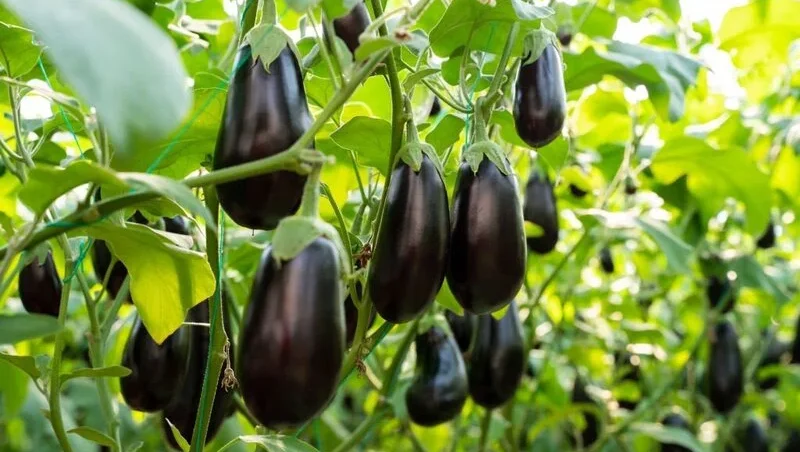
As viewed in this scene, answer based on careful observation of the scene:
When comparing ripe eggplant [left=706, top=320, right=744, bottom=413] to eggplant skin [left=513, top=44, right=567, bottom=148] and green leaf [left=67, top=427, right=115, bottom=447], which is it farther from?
green leaf [left=67, top=427, right=115, bottom=447]

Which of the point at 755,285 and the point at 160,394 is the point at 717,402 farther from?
the point at 160,394

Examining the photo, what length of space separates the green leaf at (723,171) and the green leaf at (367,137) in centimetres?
64

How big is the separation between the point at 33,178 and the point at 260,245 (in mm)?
513

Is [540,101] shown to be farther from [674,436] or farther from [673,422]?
[673,422]

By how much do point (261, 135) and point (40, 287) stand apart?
415 mm

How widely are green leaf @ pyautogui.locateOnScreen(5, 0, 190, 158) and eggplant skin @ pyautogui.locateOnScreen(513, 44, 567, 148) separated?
0.40 m

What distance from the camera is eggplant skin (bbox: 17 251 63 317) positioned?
2.64 feet

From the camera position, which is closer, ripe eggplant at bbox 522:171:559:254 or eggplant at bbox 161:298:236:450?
eggplant at bbox 161:298:236:450

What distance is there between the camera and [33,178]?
47 cm

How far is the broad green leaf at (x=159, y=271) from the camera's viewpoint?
551 millimetres

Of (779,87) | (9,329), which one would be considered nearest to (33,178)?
(9,329)

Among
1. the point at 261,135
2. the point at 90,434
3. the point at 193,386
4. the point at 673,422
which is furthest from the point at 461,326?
the point at 673,422

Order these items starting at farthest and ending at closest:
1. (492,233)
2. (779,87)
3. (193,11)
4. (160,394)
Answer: (779,87), (193,11), (160,394), (492,233)

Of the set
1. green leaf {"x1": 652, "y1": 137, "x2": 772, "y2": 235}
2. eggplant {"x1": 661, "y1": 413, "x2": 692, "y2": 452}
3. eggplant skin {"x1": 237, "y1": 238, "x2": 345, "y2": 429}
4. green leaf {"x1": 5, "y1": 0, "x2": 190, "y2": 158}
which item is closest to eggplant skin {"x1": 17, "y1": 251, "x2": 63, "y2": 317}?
eggplant skin {"x1": 237, "y1": 238, "x2": 345, "y2": 429}
